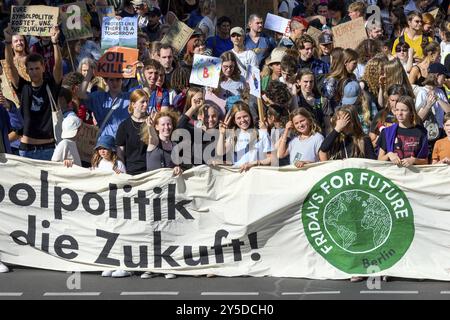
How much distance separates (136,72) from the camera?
647 inches

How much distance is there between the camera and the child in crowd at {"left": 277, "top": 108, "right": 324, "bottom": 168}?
14.0 metres

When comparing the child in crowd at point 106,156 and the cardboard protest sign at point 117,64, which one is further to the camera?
the cardboard protest sign at point 117,64

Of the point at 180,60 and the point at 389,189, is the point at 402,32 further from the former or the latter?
the point at 389,189

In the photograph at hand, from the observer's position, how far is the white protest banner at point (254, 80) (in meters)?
15.6

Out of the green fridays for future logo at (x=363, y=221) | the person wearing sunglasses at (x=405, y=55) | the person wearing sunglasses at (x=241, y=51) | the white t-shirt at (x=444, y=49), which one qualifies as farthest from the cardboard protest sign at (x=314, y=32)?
the green fridays for future logo at (x=363, y=221)

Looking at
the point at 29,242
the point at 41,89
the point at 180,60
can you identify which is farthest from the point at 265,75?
the point at 29,242

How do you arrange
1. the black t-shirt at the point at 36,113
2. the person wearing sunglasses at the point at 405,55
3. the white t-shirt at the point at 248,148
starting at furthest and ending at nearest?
the person wearing sunglasses at the point at 405,55 < the black t-shirt at the point at 36,113 < the white t-shirt at the point at 248,148

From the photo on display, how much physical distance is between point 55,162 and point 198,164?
1499 mm

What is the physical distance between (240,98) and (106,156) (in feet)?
8.49

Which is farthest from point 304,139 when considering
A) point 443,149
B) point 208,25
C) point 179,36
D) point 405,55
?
point 208,25

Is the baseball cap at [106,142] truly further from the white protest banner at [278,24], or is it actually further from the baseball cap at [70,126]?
the white protest banner at [278,24]

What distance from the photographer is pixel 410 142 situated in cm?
1371

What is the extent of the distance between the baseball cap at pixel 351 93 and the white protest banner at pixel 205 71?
5.22 feet

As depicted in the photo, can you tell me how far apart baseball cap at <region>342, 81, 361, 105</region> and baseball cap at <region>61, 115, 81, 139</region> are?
10.9ft
